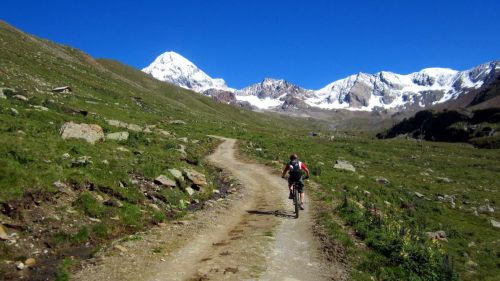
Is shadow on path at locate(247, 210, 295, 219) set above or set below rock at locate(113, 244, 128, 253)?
above

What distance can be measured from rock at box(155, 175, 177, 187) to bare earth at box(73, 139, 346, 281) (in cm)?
245

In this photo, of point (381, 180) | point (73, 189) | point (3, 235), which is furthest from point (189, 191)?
point (381, 180)

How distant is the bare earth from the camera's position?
39.4 feet

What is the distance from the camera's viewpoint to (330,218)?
19188 mm

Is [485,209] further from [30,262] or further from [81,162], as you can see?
[30,262]

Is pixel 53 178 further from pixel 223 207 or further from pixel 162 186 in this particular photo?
pixel 223 207

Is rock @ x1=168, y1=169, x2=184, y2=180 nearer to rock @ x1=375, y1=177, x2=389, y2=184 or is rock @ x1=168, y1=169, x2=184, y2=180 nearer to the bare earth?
the bare earth

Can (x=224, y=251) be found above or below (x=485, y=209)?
above

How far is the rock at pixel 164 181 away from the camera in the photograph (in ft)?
71.1

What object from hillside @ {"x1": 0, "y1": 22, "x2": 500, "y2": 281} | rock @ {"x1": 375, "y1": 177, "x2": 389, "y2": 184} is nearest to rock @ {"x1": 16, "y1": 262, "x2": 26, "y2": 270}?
hillside @ {"x1": 0, "y1": 22, "x2": 500, "y2": 281}

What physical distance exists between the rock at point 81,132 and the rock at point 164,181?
221 inches

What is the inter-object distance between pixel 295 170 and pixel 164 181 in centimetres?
696

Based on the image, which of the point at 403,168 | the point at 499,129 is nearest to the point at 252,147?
the point at 403,168

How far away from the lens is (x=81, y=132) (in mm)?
25250
